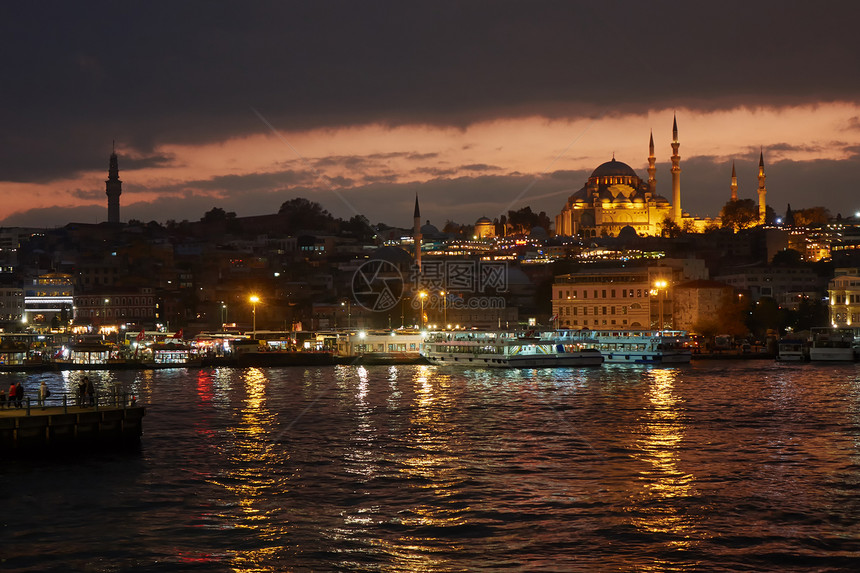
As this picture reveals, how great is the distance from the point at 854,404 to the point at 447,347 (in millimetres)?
30011

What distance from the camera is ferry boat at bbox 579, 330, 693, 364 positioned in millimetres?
62031

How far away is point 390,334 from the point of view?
239ft

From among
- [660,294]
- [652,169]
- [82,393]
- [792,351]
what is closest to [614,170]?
[652,169]

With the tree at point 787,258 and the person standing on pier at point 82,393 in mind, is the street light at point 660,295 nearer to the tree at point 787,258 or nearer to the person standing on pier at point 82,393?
the tree at point 787,258

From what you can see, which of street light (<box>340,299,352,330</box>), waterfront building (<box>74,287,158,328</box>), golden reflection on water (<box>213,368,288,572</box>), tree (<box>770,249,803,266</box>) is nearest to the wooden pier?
golden reflection on water (<box>213,368,288,572</box>)

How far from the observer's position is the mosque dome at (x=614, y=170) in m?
161

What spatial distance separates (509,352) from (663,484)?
37.3 metres

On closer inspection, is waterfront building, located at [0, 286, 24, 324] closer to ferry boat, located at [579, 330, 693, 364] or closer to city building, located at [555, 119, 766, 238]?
ferry boat, located at [579, 330, 693, 364]

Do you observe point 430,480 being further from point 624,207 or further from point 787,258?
point 624,207

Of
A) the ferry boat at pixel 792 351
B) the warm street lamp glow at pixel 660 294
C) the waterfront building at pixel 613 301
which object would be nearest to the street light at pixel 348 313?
the waterfront building at pixel 613 301

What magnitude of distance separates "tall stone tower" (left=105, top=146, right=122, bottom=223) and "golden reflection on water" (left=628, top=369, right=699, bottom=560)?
169362 millimetres

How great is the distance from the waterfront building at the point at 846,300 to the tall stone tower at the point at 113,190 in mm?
139690

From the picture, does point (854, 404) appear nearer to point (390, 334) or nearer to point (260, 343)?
point (390, 334)

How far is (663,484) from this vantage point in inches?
796
